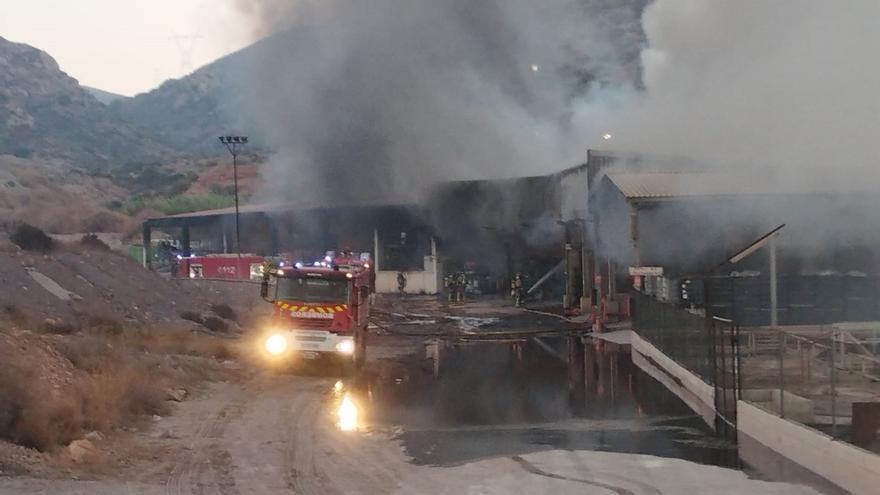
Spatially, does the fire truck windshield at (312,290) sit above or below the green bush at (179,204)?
below

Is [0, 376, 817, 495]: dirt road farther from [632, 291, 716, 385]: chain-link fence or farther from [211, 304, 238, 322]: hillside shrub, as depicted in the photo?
[211, 304, 238, 322]: hillside shrub

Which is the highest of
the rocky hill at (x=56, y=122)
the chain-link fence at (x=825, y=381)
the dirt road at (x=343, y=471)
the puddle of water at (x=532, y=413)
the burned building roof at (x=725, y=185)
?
the rocky hill at (x=56, y=122)

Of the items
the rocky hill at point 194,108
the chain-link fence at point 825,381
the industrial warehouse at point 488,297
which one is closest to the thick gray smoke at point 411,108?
the industrial warehouse at point 488,297

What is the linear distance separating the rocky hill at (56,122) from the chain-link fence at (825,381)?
10150 cm

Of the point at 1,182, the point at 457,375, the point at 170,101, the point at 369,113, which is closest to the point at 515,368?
the point at 457,375

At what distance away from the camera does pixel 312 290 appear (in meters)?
17.4

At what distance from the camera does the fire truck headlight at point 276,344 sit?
17.2m

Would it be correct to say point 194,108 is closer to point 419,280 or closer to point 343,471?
point 419,280

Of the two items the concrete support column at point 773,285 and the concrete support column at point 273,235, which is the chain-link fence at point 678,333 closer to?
the concrete support column at point 773,285

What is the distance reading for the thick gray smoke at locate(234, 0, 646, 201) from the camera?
40.0m

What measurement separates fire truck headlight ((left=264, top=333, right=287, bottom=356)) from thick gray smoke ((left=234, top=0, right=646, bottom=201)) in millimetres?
23326

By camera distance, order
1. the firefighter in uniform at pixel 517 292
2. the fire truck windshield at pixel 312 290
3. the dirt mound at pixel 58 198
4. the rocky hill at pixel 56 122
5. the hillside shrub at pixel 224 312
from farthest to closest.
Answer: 1. the rocky hill at pixel 56 122
2. the dirt mound at pixel 58 198
3. the firefighter in uniform at pixel 517 292
4. the hillside shrub at pixel 224 312
5. the fire truck windshield at pixel 312 290

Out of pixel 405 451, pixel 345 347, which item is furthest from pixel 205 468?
pixel 345 347

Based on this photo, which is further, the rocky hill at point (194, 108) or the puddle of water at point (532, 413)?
the rocky hill at point (194, 108)
